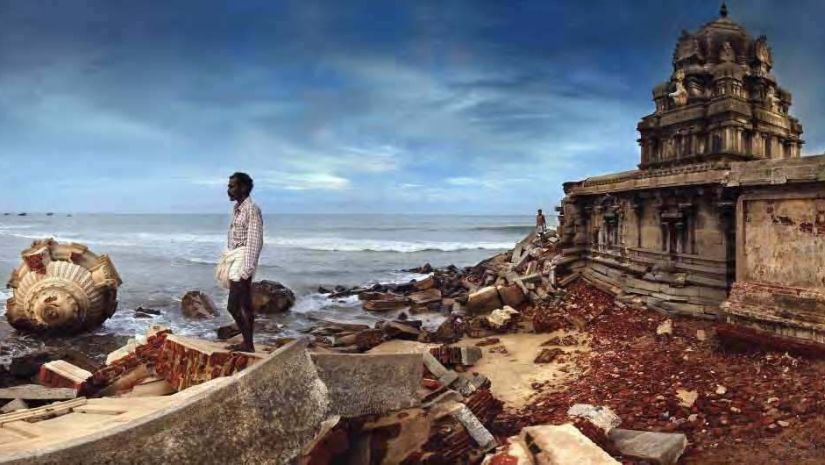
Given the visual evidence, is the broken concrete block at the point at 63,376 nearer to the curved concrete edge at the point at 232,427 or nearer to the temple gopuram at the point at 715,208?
the curved concrete edge at the point at 232,427

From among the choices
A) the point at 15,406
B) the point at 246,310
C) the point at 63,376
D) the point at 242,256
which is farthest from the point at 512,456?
the point at 63,376

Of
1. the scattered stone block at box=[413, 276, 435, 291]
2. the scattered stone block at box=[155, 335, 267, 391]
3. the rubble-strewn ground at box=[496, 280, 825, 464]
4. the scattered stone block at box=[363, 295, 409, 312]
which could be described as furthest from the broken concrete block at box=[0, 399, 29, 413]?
the scattered stone block at box=[413, 276, 435, 291]

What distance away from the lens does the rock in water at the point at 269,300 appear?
15674mm

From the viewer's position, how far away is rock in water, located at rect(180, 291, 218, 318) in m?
15.0

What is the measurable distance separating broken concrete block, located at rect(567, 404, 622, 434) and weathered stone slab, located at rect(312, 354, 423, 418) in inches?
76.2

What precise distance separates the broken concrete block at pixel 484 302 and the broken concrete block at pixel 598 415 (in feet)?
23.5

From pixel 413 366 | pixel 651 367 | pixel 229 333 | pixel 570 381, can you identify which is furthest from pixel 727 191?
pixel 229 333

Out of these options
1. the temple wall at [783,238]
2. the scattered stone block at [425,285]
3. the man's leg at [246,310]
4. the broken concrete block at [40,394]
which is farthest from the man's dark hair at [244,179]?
the scattered stone block at [425,285]

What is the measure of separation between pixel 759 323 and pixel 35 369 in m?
11.0

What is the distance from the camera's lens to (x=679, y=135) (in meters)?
17.0

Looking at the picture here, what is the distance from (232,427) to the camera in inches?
110

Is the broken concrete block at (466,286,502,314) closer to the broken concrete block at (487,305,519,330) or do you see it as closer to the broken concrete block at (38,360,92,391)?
the broken concrete block at (487,305,519,330)

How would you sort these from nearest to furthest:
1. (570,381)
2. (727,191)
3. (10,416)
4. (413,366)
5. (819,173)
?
1. (10,416)
2. (413,366)
3. (819,173)
4. (570,381)
5. (727,191)

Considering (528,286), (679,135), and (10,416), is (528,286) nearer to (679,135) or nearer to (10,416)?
(679,135)
